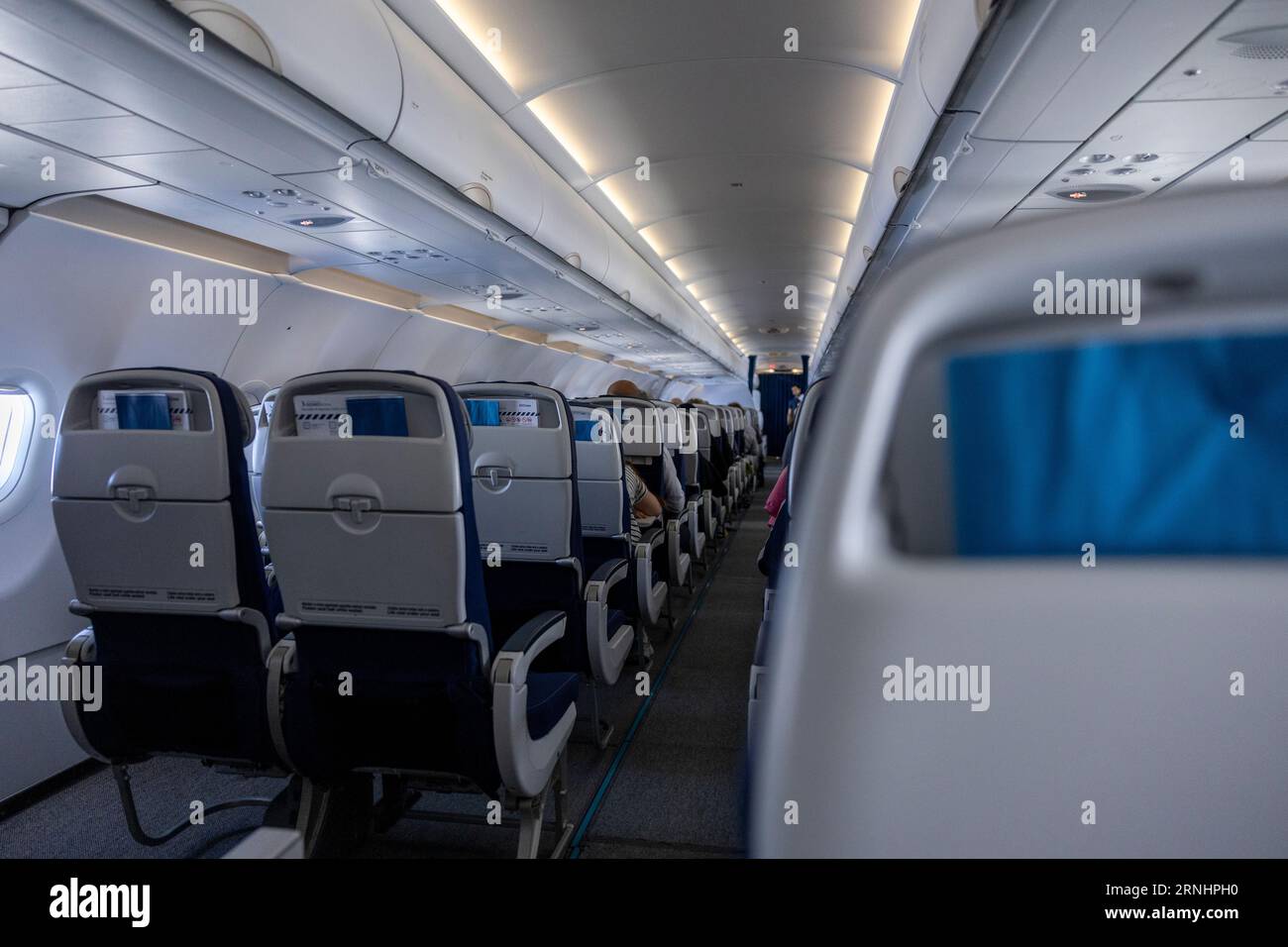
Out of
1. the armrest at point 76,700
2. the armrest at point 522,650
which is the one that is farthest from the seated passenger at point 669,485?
the armrest at point 76,700

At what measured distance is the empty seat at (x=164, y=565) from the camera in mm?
2705

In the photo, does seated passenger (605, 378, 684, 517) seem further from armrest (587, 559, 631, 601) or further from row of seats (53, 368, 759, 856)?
→ row of seats (53, 368, 759, 856)

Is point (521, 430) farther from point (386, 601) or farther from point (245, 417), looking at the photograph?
point (386, 601)

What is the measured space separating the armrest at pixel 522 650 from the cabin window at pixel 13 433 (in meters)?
3.62

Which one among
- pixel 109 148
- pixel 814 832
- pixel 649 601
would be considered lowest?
pixel 649 601

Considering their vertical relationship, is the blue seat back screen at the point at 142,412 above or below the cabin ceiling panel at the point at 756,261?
below

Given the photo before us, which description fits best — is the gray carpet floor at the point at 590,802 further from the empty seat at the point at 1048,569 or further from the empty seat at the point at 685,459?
the empty seat at the point at 1048,569

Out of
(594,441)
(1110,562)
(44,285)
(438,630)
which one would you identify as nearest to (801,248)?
(594,441)

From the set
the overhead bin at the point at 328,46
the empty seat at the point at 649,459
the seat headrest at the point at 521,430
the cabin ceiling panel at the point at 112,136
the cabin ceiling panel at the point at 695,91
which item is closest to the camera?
the overhead bin at the point at 328,46

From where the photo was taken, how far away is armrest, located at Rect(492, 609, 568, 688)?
2.52 metres

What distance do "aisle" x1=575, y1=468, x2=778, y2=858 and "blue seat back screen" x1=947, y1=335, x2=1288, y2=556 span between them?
137 centimetres
